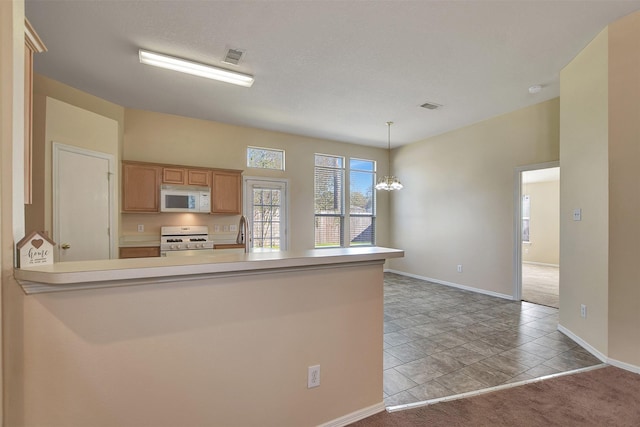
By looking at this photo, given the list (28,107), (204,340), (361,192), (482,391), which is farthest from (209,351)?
(361,192)

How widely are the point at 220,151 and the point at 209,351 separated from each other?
4.67 m

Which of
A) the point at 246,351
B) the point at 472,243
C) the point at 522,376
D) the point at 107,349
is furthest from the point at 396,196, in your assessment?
the point at 107,349

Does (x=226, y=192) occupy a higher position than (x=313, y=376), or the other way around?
(x=226, y=192)

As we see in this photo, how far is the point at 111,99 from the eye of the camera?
14.3 ft

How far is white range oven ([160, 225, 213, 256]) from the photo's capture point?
15.7 ft

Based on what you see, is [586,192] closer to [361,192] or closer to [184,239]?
[361,192]

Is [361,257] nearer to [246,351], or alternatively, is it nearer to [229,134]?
[246,351]

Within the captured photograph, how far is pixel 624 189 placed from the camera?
262cm

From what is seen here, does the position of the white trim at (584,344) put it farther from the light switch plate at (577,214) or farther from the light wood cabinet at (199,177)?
the light wood cabinet at (199,177)

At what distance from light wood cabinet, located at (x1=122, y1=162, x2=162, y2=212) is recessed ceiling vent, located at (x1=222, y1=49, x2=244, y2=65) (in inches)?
95.6

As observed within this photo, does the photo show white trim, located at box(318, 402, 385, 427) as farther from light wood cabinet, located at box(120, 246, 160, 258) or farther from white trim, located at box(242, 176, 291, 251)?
white trim, located at box(242, 176, 291, 251)

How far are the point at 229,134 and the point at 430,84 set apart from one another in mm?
3684

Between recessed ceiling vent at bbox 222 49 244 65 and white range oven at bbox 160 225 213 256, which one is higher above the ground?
recessed ceiling vent at bbox 222 49 244 65

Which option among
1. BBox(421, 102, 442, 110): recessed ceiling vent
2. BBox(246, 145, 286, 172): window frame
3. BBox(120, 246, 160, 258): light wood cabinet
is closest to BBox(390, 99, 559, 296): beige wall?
BBox(421, 102, 442, 110): recessed ceiling vent
